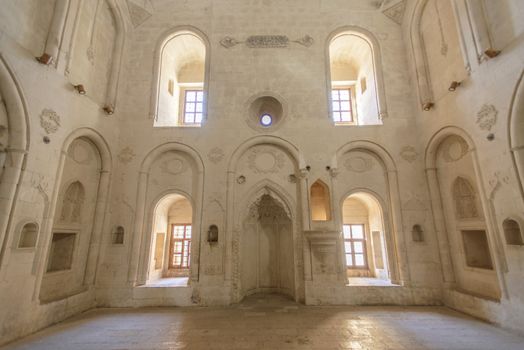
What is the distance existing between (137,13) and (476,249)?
1329cm

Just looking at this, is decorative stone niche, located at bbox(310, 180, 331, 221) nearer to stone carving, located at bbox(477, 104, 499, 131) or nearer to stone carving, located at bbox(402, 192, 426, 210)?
stone carving, located at bbox(402, 192, 426, 210)

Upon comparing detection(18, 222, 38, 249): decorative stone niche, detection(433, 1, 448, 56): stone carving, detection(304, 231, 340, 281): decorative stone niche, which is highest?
detection(433, 1, 448, 56): stone carving

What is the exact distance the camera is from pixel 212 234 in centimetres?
738

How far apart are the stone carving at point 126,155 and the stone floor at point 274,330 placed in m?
4.34

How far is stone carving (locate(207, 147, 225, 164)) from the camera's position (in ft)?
25.8

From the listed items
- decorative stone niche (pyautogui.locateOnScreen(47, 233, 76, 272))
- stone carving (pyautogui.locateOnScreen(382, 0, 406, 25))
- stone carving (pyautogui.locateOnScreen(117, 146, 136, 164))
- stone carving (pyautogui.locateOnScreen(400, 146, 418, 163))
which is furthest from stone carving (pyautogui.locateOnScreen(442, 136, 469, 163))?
decorative stone niche (pyautogui.locateOnScreen(47, 233, 76, 272))

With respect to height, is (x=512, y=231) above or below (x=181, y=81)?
below

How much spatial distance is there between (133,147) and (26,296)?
4569 millimetres

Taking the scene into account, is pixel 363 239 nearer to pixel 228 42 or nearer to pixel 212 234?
pixel 212 234

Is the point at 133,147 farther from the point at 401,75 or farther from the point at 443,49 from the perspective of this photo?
the point at 443,49

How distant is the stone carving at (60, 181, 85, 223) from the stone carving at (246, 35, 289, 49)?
23.8 ft

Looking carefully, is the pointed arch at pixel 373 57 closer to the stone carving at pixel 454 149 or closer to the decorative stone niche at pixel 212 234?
the stone carving at pixel 454 149

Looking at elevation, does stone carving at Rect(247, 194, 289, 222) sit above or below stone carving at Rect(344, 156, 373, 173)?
below

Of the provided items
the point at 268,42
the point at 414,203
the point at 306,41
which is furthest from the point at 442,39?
the point at 268,42
